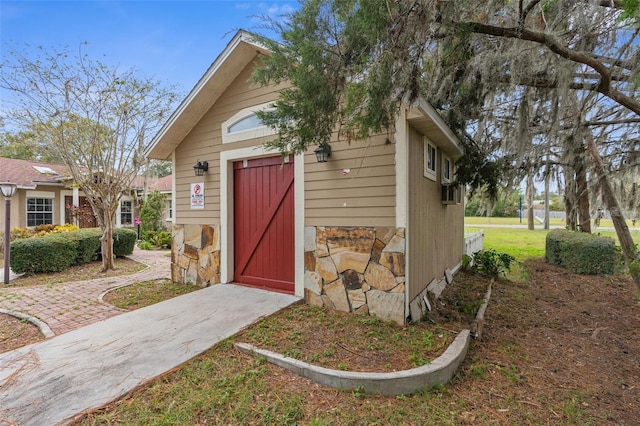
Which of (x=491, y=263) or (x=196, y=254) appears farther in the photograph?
(x=491, y=263)

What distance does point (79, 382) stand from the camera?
2.82 m

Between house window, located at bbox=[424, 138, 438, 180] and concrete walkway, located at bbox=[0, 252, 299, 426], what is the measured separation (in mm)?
2964

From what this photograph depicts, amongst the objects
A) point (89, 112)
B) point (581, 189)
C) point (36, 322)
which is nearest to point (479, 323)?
point (36, 322)

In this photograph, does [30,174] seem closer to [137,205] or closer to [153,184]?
[137,205]

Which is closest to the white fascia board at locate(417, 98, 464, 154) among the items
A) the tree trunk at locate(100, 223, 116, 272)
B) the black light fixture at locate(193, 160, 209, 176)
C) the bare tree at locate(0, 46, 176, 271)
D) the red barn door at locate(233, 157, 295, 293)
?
the red barn door at locate(233, 157, 295, 293)

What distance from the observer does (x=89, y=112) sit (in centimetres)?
748

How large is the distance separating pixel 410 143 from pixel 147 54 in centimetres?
797

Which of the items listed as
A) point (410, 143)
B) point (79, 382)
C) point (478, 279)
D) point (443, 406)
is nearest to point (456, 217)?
point (478, 279)

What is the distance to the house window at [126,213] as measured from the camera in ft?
55.7

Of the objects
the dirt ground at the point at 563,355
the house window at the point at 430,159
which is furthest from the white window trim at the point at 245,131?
the dirt ground at the point at 563,355

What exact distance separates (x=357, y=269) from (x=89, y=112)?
24.9 feet

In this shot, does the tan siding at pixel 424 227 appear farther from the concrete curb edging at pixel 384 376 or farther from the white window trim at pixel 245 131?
the white window trim at pixel 245 131

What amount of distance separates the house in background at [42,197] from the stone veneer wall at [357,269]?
10.8 metres

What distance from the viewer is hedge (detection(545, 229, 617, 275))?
7.35 m
